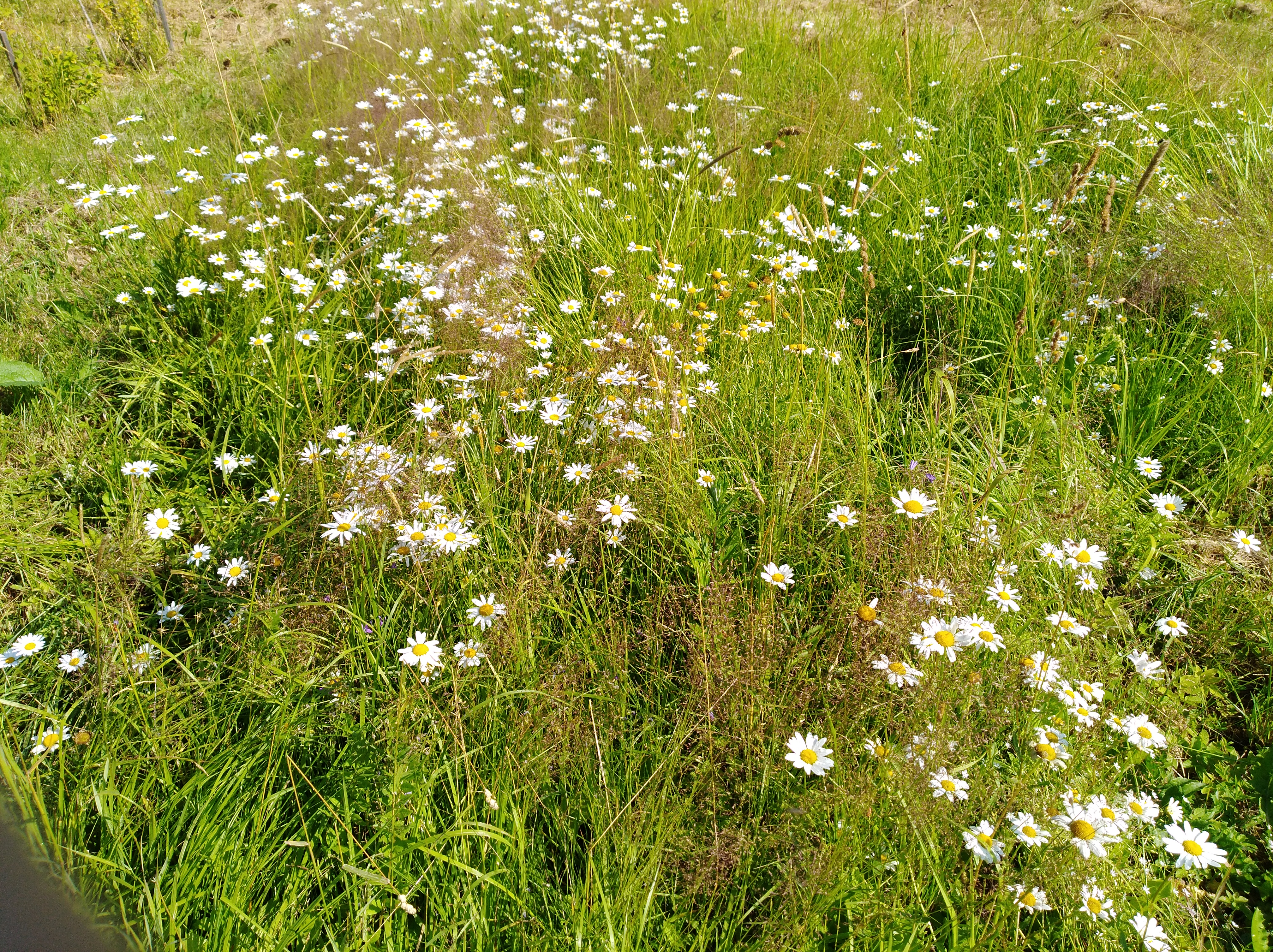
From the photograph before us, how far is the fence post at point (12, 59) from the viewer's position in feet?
15.3

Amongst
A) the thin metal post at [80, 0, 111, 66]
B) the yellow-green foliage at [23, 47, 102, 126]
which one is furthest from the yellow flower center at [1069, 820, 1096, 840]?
the yellow-green foliage at [23, 47, 102, 126]

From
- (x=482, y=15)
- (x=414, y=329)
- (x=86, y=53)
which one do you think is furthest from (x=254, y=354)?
(x=86, y=53)

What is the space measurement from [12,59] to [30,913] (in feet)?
21.0

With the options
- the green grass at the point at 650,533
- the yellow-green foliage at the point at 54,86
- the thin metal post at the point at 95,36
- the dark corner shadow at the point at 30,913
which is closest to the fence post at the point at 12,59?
the yellow-green foliage at the point at 54,86

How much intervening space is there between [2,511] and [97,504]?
0.76ft

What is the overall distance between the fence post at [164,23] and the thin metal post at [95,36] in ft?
1.45

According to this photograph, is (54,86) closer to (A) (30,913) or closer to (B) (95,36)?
(B) (95,36)

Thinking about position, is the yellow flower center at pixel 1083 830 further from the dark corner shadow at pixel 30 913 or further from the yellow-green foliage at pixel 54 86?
the yellow-green foliage at pixel 54 86

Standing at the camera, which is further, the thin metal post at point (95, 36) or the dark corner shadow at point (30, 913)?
the thin metal post at point (95, 36)

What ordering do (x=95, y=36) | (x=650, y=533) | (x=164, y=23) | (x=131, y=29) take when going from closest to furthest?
1. (x=650, y=533)
2. (x=95, y=36)
3. (x=131, y=29)
4. (x=164, y=23)

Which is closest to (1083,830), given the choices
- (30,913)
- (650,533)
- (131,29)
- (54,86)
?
(650,533)

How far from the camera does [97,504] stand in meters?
2.17

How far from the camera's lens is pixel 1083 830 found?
1288 millimetres

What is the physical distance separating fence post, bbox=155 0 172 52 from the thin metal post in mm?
441
